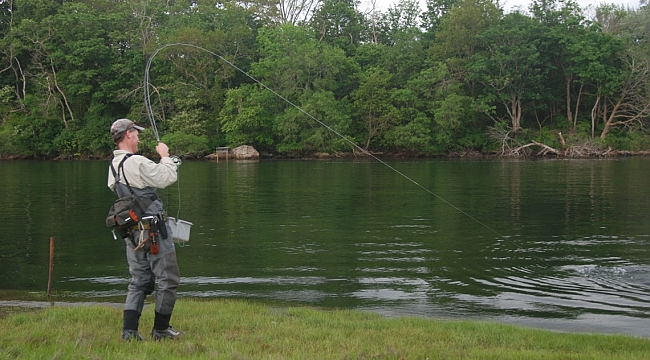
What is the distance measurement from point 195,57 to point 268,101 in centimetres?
846

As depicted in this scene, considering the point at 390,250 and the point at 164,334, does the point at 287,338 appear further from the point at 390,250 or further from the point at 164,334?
the point at 390,250

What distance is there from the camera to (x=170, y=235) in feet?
22.2

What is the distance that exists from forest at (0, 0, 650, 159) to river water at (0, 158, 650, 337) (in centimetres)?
3364

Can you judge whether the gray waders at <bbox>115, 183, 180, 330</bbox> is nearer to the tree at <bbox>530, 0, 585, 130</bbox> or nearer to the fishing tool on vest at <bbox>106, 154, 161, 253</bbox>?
the fishing tool on vest at <bbox>106, 154, 161, 253</bbox>

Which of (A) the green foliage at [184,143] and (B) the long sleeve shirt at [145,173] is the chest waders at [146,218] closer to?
(B) the long sleeve shirt at [145,173]

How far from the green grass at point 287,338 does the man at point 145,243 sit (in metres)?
0.32

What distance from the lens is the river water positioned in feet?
34.0

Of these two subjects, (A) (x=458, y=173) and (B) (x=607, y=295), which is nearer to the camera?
(B) (x=607, y=295)

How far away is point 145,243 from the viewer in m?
6.54

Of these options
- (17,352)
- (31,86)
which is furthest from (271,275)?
(31,86)

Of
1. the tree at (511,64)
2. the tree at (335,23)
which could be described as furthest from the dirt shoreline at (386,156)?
the tree at (335,23)

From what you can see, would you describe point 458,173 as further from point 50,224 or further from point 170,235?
point 170,235

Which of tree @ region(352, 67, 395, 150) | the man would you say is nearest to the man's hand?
the man

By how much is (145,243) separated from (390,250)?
29.2 ft
